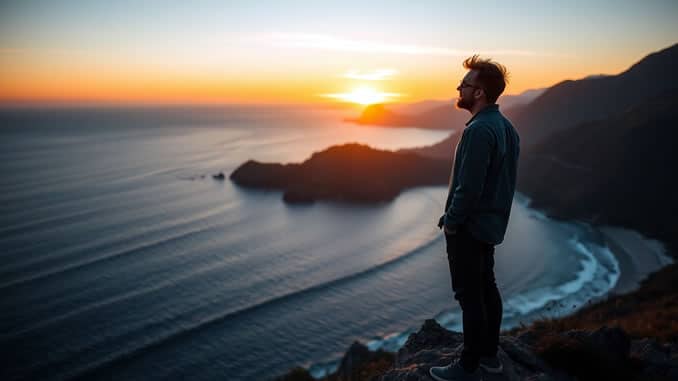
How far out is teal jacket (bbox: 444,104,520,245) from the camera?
322cm

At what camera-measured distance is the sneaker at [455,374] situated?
3.87m

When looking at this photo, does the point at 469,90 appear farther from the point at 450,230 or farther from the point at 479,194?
the point at 450,230

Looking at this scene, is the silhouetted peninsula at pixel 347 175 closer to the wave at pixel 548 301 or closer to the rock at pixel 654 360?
the wave at pixel 548 301

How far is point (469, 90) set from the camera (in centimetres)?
353

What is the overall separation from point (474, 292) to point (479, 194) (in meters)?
0.97

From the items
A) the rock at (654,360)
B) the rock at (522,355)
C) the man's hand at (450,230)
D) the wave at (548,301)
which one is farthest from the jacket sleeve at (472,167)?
the wave at (548,301)

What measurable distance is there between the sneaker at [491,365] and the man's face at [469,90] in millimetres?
2497

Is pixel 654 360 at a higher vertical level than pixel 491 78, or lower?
lower

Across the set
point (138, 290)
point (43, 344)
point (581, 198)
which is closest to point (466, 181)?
point (43, 344)

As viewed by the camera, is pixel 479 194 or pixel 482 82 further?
pixel 482 82

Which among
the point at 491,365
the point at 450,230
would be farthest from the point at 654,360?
the point at 450,230

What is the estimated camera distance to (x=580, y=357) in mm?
4898

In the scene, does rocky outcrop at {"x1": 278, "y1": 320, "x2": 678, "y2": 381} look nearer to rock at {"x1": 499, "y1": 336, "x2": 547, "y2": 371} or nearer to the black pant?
rock at {"x1": 499, "y1": 336, "x2": 547, "y2": 371}

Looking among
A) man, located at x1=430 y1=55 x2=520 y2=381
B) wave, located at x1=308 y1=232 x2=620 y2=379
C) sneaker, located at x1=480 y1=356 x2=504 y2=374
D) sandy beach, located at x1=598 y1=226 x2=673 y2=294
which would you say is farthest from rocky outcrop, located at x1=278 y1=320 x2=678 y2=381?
sandy beach, located at x1=598 y1=226 x2=673 y2=294
